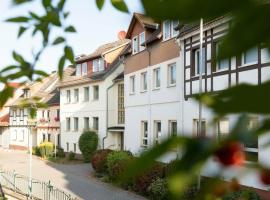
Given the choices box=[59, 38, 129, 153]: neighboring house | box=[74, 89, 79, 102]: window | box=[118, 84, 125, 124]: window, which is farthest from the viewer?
box=[74, 89, 79, 102]: window

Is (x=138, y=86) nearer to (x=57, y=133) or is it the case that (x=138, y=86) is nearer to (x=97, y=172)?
(x=97, y=172)

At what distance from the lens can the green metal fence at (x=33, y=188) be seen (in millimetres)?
17109

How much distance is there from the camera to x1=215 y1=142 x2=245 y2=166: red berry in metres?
0.49

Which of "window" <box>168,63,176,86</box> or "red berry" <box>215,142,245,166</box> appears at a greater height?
"window" <box>168,63,176,86</box>

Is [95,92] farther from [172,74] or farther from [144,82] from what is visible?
[172,74]

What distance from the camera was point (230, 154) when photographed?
19.1 inches

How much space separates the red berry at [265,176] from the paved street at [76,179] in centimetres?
1465

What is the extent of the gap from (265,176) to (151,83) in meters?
24.5

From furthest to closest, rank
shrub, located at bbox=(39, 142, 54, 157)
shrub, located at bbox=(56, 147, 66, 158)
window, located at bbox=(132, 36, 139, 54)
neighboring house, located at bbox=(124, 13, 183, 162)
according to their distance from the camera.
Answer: shrub, located at bbox=(39, 142, 54, 157)
shrub, located at bbox=(56, 147, 66, 158)
window, located at bbox=(132, 36, 139, 54)
neighboring house, located at bbox=(124, 13, 183, 162)

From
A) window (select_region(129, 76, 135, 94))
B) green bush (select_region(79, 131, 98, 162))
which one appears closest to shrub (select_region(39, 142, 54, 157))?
green bush (select_region(79, 131, 98, 162))

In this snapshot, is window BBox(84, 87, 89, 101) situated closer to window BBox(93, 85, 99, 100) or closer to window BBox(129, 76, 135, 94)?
window BBox(93, 85, 99, 100)

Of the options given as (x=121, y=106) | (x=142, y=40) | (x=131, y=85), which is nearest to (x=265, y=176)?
(x=142, y=40)

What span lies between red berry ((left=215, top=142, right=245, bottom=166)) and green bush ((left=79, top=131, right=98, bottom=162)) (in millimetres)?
34244

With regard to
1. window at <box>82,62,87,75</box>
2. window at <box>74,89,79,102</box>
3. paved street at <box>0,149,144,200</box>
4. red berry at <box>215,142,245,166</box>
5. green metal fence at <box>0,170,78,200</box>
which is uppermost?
window at <box>82,62,87,75</box>
